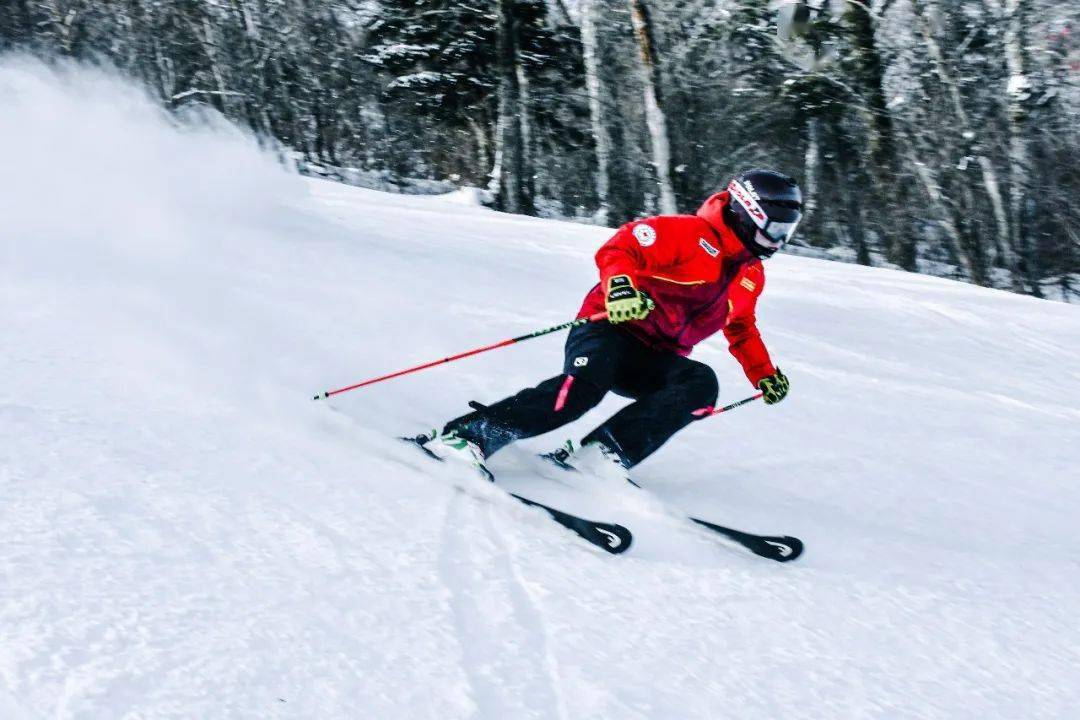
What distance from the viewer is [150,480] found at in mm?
2488

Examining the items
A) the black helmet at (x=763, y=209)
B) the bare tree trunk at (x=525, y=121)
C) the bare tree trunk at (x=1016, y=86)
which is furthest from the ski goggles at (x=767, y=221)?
the bare tree trunk at (x=525, y=121)

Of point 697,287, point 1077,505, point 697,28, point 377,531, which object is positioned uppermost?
point 697,28

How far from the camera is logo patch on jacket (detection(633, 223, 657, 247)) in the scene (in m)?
3.29

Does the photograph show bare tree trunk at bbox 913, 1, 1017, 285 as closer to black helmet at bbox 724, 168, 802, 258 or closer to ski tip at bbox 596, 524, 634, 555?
black helmet at bbox 724, 168, 802, 258

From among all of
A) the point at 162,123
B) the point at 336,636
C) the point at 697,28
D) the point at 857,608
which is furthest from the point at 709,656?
the point at 697,28

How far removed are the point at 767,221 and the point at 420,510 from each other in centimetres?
162

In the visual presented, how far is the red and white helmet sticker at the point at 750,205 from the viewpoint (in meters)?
3.28

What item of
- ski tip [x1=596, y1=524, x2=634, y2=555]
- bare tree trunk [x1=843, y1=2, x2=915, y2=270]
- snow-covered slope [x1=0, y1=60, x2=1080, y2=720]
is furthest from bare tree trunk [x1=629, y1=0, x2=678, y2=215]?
ski tip [x1=596, y1=524, x2=634, y2=555]

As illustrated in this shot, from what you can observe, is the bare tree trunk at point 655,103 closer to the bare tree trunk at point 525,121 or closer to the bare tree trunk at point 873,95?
the bare tree trunk at point 873,95

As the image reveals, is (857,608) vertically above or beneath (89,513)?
beneath

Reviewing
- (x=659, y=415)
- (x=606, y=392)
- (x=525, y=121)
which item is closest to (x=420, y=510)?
(x=606, y=392)

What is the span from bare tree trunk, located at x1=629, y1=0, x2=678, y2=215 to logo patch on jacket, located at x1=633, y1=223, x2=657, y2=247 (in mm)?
8194

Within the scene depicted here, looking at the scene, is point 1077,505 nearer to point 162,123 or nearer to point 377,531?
point 377,531

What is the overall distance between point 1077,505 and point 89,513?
3974 mm
